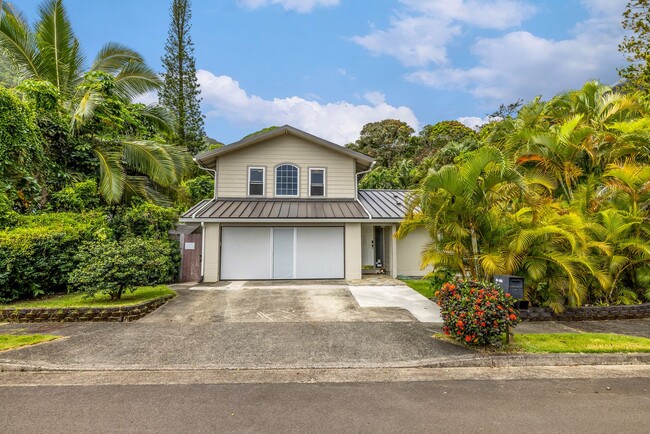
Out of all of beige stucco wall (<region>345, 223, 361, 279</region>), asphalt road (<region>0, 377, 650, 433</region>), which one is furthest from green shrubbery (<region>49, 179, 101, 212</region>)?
beige stucco wall (<region>345, 223, 361, 279</region>)

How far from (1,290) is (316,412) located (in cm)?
916

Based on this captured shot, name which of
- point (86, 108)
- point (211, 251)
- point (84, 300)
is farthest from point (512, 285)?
point (86, 108)

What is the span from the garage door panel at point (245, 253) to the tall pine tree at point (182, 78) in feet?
64.9

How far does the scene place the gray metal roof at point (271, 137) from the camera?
1416cm

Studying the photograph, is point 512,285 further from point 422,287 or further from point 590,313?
point 422,287

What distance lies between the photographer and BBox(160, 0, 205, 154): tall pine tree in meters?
29.2

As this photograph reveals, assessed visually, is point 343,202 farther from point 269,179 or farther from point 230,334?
point 230,334

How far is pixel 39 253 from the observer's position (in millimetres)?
8617

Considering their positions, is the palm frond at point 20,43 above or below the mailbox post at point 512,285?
above

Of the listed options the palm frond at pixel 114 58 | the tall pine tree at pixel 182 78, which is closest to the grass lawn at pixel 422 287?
the palm frond at pixel 114 58

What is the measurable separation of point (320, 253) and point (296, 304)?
4606 mm

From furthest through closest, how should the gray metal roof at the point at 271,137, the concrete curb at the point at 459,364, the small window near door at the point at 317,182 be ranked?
the small window near door at the point at 317,182, the gray metal roof at the point at 271,137, the concrete curb at the point at 459,364

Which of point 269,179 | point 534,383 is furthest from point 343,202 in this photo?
point 534,383

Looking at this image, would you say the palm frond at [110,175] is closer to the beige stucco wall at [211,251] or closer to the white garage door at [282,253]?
the beige stucco wall at [211,251]
